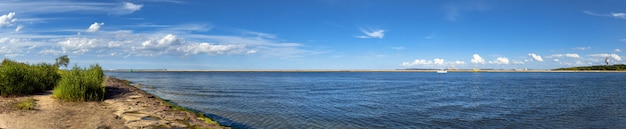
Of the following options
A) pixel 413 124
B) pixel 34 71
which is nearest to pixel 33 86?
pixel 34 71

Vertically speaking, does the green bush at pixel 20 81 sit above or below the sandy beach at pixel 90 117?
above

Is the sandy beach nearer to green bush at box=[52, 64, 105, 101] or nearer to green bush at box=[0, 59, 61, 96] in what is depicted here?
green bush at box=[52, 64, 105, 101]

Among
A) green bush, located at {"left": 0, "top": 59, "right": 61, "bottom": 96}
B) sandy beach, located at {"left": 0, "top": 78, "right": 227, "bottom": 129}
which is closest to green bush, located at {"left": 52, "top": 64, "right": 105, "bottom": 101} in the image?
sandy beach, located at {"left": 0, "top": 78, "right": 227, "bottom": 129}

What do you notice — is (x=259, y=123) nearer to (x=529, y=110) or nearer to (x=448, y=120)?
(x=448, y=120)

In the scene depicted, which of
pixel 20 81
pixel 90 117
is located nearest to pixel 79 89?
pixel 20 81

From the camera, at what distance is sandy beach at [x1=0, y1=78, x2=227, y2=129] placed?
1208cm

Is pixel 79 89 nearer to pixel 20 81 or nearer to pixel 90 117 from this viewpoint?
pixel 20 81

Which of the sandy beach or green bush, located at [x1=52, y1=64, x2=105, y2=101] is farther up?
green bush, located at [x1=52, y1=64, x2=105, y2=101]

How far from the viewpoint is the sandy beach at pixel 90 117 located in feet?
39.6

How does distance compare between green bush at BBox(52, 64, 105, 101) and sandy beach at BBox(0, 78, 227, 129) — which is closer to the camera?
sandy beach at BBox(0, 78, 227, 129)

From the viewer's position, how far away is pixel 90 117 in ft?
44.4

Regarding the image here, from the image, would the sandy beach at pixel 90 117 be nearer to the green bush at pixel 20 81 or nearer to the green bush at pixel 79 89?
the green bush at pixel 79 89

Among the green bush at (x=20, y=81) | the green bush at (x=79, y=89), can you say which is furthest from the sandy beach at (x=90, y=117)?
the green bush at (x=20, y=81)

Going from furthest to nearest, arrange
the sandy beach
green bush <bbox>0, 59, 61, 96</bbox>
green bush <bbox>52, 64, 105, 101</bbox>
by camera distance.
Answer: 1. green bush <bbox>0, 59, 61, 96</bbox>
2. green bush <bbox>52, 64, 105, 101</bbox>
3. the sandy beach
